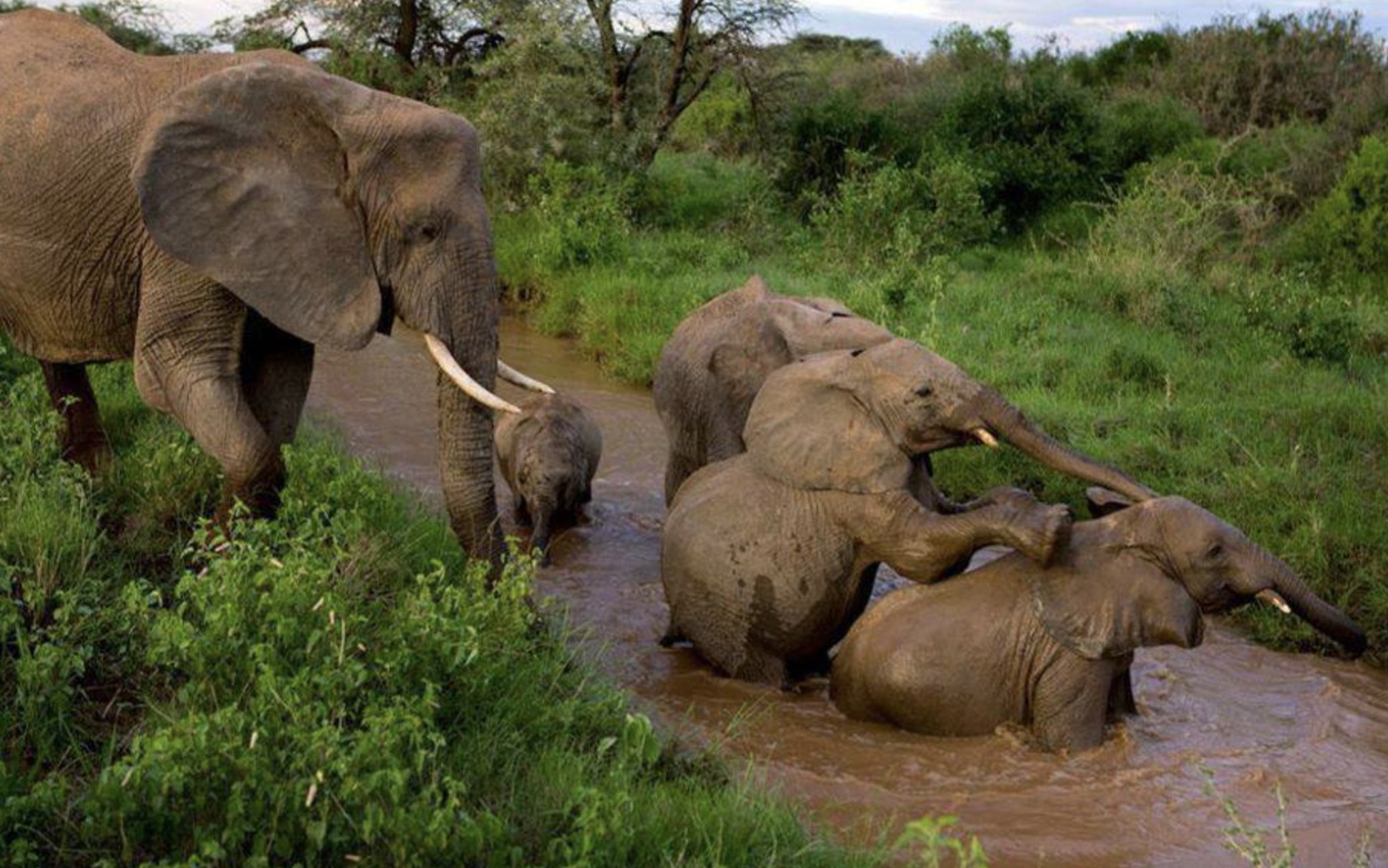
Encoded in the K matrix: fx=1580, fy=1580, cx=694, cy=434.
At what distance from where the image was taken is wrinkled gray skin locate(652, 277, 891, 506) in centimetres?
616

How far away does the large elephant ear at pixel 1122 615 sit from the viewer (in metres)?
4.92

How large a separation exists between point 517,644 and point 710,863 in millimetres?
1143

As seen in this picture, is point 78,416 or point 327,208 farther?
point 78,416

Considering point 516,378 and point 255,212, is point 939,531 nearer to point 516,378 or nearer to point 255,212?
point 516,378

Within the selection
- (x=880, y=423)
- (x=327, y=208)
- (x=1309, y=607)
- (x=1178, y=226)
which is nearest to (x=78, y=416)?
(x=327, y=208)

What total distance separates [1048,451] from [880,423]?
0.58 metres

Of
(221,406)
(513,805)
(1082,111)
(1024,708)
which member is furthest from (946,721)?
(1082,111)

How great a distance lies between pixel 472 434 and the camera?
530cm

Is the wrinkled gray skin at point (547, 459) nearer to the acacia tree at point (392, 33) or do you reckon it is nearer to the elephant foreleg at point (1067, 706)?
the elephant foreleg at point (1067, 706)

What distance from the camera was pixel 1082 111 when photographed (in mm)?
16656

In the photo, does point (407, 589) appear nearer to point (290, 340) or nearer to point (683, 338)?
point (290, 340)

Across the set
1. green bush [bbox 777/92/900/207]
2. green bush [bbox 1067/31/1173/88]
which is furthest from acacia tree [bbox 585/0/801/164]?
green bush [bbox 1067/31/1173/88]

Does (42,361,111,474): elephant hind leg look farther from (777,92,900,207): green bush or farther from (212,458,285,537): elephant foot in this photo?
(777,92,900,207): green bush

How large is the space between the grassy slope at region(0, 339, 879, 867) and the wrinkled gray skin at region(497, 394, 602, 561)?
1.86 m
